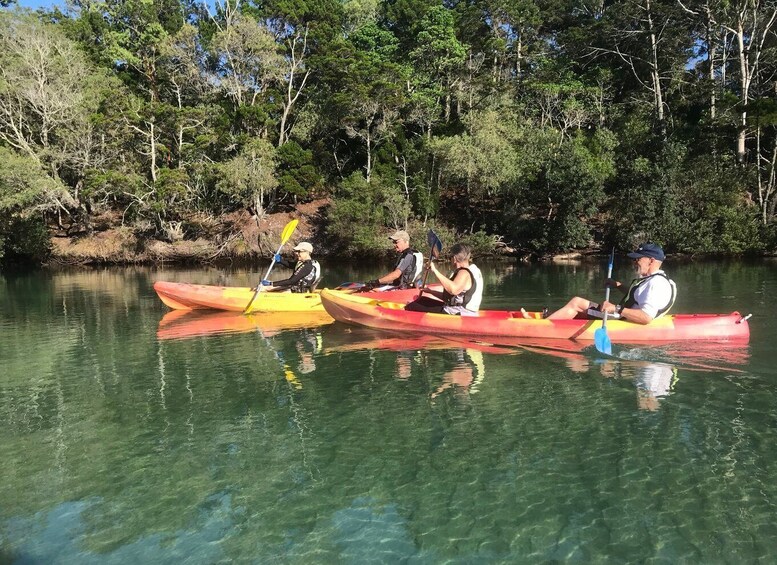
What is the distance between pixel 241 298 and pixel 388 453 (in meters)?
7.52

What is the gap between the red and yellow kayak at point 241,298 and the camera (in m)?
10.7

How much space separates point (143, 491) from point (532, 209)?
2483 centimetres

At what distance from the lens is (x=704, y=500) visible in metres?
3.74

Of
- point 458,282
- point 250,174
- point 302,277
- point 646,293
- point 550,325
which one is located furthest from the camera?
point 250,174

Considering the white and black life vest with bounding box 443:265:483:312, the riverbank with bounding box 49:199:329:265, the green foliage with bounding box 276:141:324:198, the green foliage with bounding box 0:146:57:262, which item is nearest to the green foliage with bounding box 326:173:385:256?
the riverbank with bounding box 49:199:329:265

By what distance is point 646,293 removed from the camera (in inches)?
290

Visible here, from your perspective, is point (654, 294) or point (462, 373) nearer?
point (462, 373)

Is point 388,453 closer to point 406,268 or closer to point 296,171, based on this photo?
point 406,268

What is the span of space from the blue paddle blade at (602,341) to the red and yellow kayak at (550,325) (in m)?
0.40

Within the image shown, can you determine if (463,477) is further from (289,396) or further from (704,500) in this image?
(289,396)

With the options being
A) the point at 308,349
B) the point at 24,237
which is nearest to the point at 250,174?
the point at 24,237

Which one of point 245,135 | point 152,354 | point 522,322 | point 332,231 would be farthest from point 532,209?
point 152,354

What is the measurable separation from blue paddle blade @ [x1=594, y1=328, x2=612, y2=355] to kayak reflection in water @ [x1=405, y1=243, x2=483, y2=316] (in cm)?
177

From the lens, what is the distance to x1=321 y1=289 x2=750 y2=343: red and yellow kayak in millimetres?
7609
